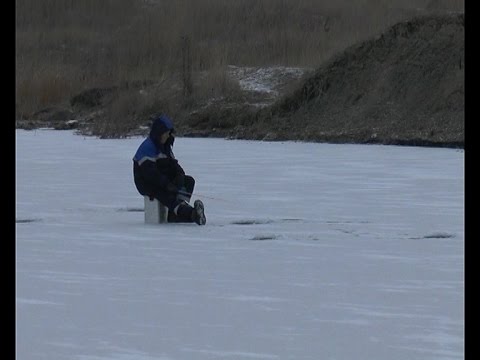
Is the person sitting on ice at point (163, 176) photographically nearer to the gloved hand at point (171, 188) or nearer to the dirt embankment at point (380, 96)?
the gloved hand at point (171, 188)

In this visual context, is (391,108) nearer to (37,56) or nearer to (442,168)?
(442,168)

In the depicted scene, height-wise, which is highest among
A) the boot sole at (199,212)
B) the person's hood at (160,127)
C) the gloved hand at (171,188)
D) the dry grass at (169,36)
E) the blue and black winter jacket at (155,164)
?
the dry grass at (169,36)

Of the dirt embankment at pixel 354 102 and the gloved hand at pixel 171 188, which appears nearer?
the gloved hand at pixel 171 188

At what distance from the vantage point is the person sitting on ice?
10.9 metres

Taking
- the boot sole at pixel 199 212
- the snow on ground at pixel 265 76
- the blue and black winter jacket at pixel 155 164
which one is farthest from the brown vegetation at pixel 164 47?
the boot sole at pixel 199 212

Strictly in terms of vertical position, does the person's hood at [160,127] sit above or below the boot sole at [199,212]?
above

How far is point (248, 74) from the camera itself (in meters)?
35.0

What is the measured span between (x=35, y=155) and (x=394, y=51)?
40.3 ft

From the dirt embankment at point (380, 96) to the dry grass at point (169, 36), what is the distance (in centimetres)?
349

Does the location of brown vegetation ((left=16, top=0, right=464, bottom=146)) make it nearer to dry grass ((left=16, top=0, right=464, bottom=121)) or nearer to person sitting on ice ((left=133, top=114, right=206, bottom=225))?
dry grass ((left=16, top=0, right=464, bottom=121))

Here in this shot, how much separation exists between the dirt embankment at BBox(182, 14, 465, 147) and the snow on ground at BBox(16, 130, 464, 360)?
9.68 meters

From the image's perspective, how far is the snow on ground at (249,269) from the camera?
5.93m

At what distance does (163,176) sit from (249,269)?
9.24 ft
